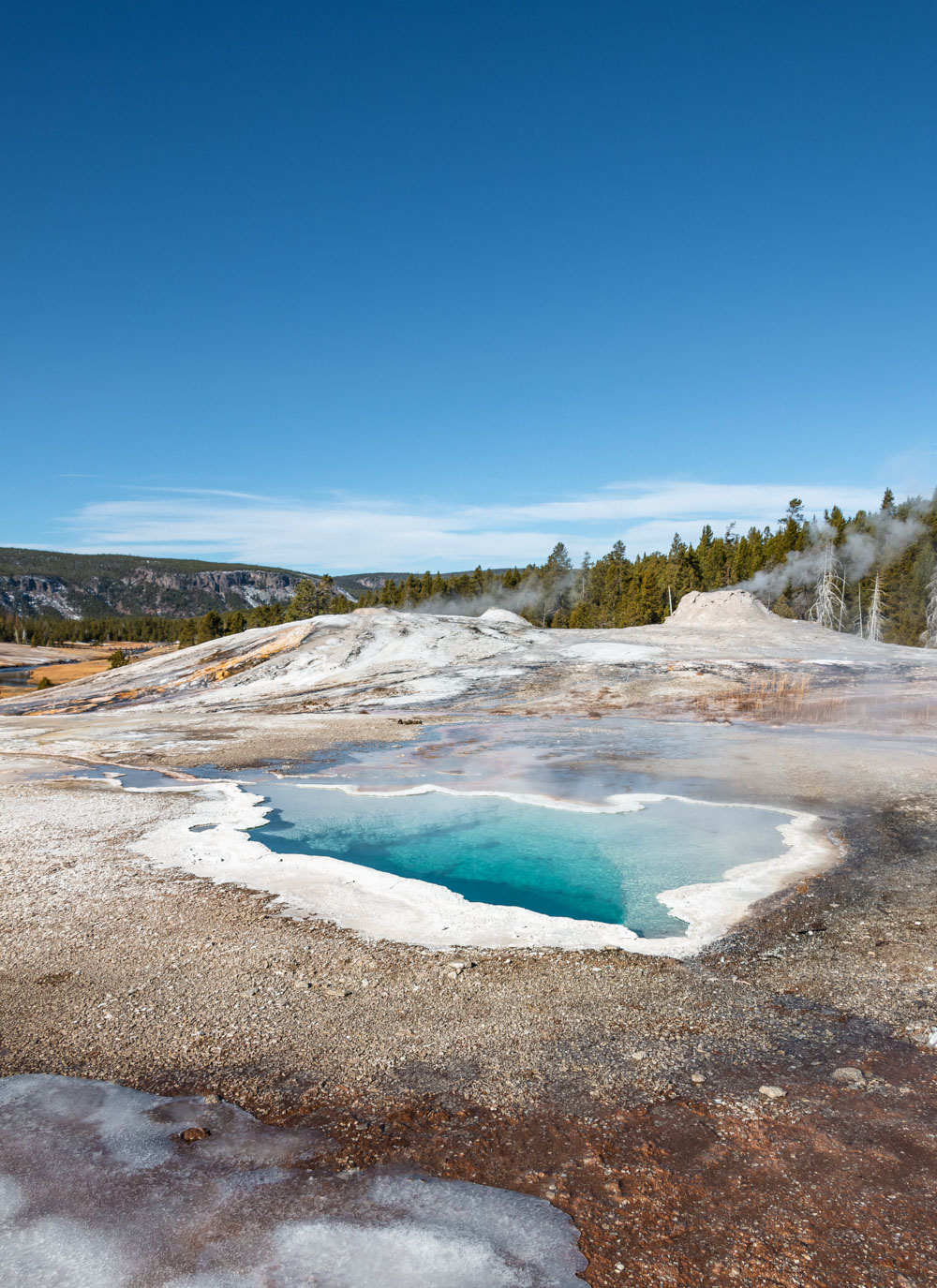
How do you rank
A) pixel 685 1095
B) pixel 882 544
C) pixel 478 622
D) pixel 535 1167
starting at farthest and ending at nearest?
pixel 882 544 → pixel 478 622 → pixel 685 1095 → pixel 535 1167

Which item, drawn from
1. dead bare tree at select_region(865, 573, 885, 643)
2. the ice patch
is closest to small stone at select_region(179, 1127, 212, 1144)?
the ice patch

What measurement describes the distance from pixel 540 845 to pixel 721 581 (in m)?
67.9

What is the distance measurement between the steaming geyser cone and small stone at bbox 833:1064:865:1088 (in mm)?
39681

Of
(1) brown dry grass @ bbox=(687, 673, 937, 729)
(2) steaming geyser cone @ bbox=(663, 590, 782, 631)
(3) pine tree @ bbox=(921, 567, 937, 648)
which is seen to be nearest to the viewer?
(1) brown dry grass @ bbox=(687, 673, 937, 729)

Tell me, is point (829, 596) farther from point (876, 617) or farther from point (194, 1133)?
point (194, 1133)

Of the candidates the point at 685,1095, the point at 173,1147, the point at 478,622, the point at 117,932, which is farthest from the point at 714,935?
the point at 478,622

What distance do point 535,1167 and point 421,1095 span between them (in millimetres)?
945

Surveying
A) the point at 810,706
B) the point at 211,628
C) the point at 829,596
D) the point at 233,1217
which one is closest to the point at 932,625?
the point at 829,596

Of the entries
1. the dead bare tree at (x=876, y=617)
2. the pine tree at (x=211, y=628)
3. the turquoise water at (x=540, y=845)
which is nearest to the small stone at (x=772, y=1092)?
the turquoise water at (x=540, y=845)

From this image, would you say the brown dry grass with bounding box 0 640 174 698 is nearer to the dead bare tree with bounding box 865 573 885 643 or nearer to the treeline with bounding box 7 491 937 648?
the treeline with bounding box 7 491 937 648

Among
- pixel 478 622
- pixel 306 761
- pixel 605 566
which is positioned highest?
pixel 605 566

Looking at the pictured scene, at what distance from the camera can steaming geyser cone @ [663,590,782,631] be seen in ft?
145

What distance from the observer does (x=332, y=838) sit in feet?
36.8

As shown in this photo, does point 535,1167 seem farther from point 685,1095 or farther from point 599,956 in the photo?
point 599,956
